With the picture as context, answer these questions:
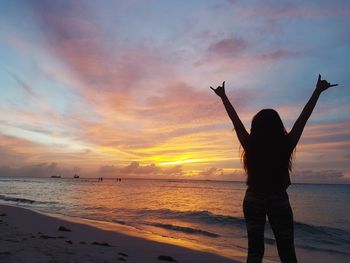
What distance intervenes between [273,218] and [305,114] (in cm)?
104

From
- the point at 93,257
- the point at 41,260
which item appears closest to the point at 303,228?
the point at 93,257

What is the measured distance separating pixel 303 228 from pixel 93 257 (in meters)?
17.4

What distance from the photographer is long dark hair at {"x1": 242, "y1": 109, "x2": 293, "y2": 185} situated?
139 inches

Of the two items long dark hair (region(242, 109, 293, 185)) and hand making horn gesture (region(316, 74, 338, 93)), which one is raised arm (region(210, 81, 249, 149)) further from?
hand making horn gesture (region(316, 74, 338, 93))

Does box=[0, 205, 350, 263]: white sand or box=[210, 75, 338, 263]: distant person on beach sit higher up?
box=[210, 75, 338, 263]: distant person on beach

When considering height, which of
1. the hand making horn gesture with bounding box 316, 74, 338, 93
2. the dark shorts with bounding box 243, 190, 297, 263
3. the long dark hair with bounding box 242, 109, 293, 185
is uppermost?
the hand making horn gesture with bounding box 316, 74, 338, 93

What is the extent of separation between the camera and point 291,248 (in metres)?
3.46

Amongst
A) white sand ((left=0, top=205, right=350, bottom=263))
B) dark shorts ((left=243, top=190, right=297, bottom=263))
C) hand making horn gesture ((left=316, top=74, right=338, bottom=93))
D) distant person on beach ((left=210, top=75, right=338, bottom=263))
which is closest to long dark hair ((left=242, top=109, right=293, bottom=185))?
distant person on beach ((left=210, top=75, right=338, bottom=263))

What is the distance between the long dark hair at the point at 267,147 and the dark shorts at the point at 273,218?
23cm

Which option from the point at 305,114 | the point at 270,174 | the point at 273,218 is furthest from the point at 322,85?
the point at 273,218

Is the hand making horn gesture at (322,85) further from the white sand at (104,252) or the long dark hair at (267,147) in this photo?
the white sand at (104,252)

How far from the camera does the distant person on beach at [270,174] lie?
11.3 ft

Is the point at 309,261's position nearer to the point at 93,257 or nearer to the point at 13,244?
the point at 93,257

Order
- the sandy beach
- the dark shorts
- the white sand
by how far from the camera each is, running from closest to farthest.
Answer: the dark shorts < the sandy beach < the white sand
